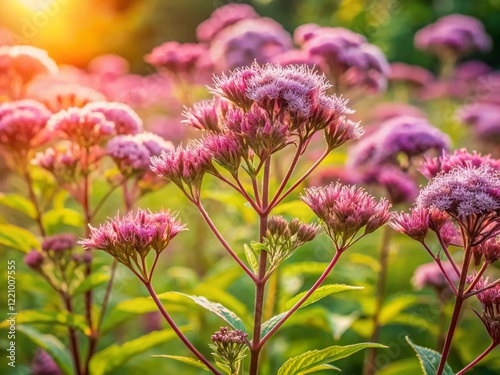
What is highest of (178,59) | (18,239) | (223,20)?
(223,20)

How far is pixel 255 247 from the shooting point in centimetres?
194

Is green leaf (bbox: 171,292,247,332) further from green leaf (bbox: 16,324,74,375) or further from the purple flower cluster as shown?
the purple flower cluster

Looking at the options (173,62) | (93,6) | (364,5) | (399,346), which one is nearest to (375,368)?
(399,346)

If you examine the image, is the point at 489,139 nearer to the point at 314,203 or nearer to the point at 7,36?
the point at 314,203

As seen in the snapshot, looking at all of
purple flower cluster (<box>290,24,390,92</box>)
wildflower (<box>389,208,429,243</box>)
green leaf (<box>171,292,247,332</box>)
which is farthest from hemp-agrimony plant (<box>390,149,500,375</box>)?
purple flower cluster (<box>290,24,390,92</box>)

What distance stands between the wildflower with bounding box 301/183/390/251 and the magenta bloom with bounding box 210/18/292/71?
3003mm

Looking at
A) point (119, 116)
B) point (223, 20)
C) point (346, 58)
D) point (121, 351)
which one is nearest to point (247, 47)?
point (346, 58)

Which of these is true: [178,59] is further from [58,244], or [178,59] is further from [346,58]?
[58,244]

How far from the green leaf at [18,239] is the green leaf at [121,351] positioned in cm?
63

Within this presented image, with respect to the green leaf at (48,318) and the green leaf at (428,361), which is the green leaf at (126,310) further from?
the green leaf at (428,361)

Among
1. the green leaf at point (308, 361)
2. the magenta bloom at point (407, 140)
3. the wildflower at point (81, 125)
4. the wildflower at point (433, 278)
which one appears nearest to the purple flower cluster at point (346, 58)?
the magenta bloom at point (407, 140)

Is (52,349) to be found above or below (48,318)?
below

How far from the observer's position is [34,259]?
9.42 feet

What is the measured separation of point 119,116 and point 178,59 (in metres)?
1.91
